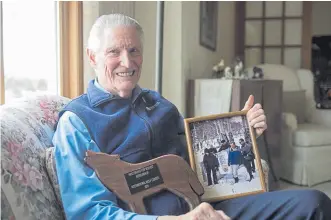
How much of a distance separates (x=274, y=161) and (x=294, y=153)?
190mm

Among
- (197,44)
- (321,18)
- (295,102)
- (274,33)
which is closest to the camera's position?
(197,44)

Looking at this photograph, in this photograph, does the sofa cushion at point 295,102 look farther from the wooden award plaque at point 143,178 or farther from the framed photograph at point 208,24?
the wooden award plaque at point 143,178

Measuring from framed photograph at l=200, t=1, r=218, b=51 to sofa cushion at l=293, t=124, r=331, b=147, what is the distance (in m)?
1.05

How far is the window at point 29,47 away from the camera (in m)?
1.81

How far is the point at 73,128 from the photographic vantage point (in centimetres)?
107

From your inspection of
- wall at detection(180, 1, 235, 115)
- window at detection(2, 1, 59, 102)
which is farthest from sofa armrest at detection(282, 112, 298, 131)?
window at detection(2, 1, 59, 102)

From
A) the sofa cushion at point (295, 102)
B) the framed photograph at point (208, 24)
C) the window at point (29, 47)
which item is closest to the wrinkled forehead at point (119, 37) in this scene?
the window at point (29, 47)

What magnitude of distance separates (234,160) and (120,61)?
468 mm

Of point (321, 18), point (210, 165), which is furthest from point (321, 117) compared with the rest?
point (210, 165)

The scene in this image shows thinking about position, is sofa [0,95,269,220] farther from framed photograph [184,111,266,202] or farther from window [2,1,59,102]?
window [2,1,59,102]

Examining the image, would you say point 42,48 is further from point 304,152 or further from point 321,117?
point 321,117

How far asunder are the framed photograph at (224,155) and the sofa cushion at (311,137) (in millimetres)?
1933

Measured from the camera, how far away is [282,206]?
1.14m

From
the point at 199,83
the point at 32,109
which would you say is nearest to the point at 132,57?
the point at 32,109
